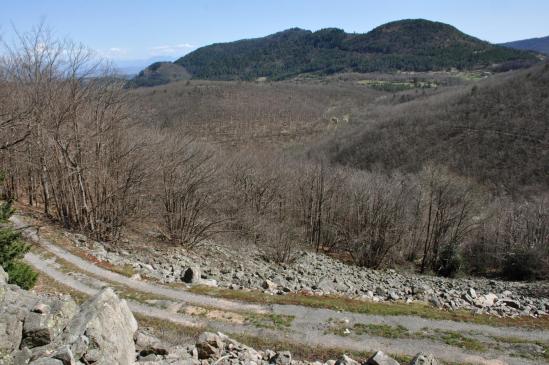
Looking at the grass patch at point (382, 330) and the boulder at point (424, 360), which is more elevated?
the boulder at point (424, 360)

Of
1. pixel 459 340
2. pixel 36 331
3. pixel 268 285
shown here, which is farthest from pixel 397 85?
pixel 36 331

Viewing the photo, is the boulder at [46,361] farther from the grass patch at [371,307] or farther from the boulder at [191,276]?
the boulder at [191,276]

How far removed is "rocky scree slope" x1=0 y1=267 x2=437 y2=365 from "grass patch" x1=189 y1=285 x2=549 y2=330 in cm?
417

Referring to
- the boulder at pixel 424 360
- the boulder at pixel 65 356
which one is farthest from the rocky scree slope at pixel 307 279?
the boulder at pixel 65 356

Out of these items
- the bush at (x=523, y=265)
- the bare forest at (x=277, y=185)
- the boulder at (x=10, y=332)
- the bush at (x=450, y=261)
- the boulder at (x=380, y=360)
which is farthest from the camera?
the bush at (x=450, y=261)

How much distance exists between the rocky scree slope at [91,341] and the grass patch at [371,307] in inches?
164

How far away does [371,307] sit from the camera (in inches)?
597

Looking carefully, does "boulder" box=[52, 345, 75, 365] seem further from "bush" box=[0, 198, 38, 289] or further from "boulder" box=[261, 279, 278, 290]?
"boulder" box=[261, 279, 278, 290]

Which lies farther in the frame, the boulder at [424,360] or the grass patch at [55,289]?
the grass patch at [55,289]

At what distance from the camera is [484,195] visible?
142 ft

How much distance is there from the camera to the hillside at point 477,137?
4853 cm

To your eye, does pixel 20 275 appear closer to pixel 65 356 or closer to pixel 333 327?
pixel 65 356

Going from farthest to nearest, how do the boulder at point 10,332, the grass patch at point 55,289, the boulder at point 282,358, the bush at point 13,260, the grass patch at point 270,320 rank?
the grass patch at point 55,289 → the grass patch at point 270,320 → the bush at point 13,260 → the boulder at point 282,358 → the boulder at point 10,332

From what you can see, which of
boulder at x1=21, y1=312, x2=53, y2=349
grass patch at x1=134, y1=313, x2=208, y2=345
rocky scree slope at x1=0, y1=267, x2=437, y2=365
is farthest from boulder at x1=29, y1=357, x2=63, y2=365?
grass patch at x1=134, y1=313, x2=208, y2=345
